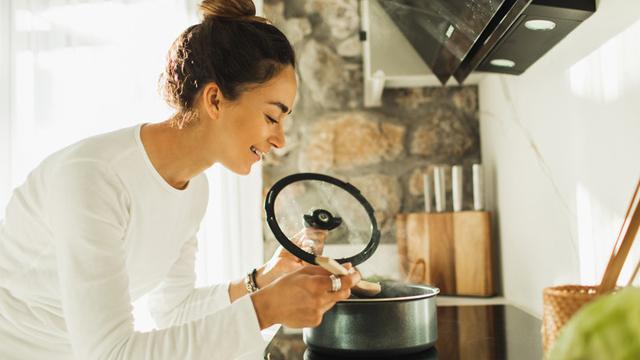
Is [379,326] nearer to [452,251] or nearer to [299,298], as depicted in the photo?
[299,298]

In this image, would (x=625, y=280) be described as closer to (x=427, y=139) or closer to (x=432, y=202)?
(x=432, y=202)

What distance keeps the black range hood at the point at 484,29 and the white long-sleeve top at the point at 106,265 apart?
2.18ft

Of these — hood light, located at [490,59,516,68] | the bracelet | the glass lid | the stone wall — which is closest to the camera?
the glass lid

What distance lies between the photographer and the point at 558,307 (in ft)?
2.24

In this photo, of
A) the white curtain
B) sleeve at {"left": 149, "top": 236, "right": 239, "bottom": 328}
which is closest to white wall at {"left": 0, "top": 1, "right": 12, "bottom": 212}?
the white curtain

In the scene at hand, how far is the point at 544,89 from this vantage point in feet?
4.40

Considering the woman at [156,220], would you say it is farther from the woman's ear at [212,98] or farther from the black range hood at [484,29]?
the black range hood at [484,29]

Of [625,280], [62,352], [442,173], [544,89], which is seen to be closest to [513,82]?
[544,89]

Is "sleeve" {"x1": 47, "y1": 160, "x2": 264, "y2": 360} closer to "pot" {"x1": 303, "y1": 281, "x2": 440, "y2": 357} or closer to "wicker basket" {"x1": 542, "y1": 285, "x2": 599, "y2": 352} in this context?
"pot" {"x1": 303, "y1": 281, "x2": 440, "y2": 357}

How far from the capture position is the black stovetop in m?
1.03

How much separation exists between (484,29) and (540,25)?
11cm

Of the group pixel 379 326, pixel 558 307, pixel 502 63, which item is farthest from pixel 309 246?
pixel 502 63

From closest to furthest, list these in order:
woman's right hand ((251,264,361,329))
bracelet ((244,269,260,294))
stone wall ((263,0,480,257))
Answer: woman's right hand ((251,264,361,329)), bracelet ((244,269,260,294)), stone wall ((263,0,480,257))

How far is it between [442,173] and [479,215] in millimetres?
189
